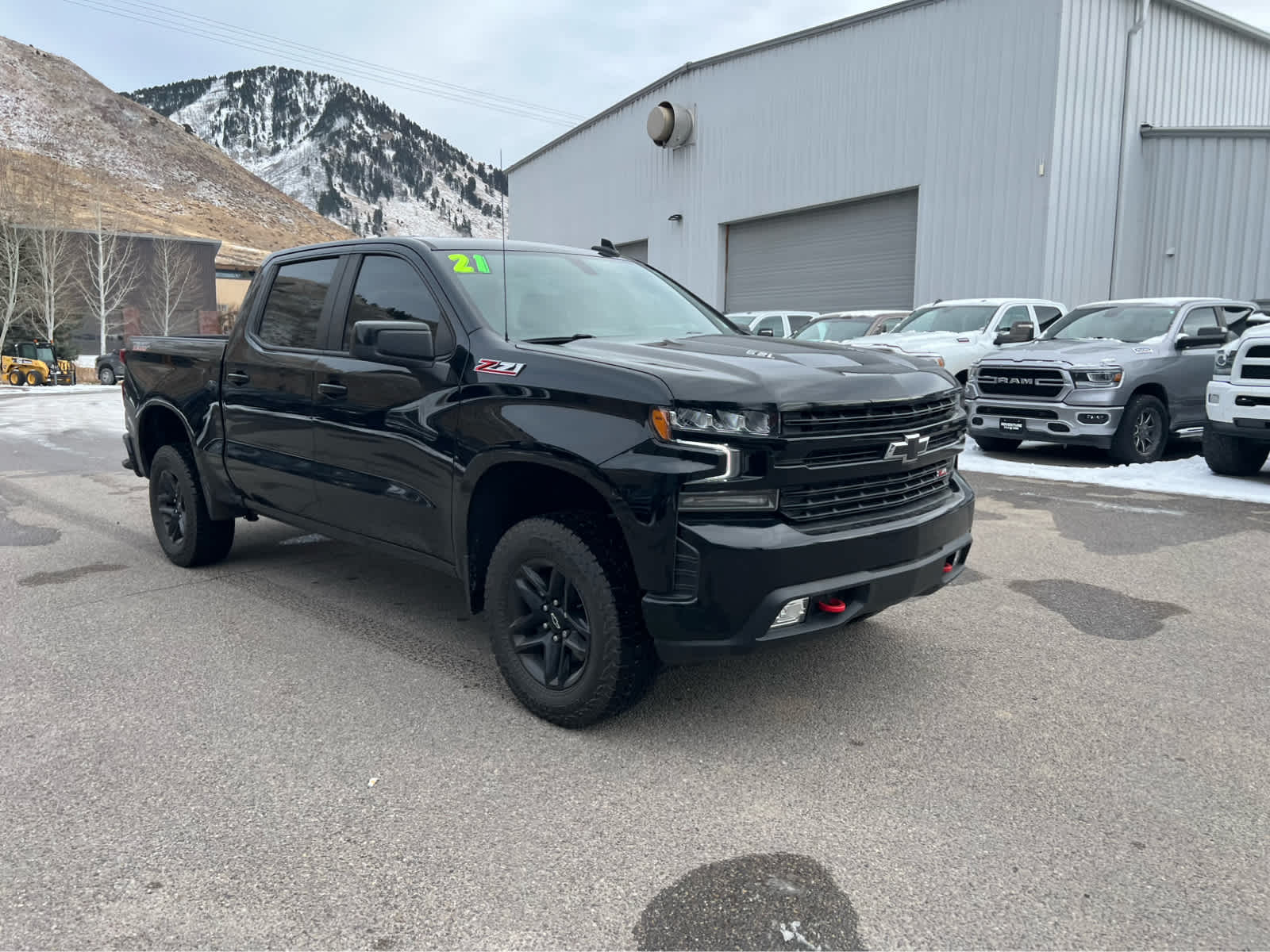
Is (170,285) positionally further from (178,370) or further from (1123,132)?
(178,370)

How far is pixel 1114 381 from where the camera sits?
33.3 feet

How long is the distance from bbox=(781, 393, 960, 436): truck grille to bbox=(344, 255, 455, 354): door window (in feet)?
5.01

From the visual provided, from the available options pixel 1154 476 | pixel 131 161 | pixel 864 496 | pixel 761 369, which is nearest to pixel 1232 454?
pixel 1154 476

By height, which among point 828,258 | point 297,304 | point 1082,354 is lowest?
point 1082,354

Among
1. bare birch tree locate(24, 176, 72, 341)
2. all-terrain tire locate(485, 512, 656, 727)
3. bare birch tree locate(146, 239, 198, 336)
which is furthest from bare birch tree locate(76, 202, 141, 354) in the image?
all-terrain tire locate(485, 512, 656, 727)

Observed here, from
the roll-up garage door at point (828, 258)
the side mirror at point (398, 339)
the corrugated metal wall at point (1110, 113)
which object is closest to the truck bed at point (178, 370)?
the side mirror at point (398, 339)

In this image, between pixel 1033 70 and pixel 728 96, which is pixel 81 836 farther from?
pixel 728 96

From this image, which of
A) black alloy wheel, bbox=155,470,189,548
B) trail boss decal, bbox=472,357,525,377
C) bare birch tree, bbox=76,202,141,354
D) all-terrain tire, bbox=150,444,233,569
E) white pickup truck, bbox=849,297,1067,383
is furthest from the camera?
bare birch tree, bbox=76,202,141,354

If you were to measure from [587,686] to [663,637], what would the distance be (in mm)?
389

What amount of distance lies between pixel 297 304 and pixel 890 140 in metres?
18.5

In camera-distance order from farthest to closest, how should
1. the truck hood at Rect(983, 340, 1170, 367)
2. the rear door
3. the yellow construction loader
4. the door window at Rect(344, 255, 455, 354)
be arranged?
the yellow construction loader
the truck hood at Rect(983, 340, 1170, 367)
the rear door
the door window at Rect(344, 255, 455, 354)

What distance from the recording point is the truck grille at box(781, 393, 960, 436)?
3.21 metres

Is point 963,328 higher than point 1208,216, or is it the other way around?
point 1208,216

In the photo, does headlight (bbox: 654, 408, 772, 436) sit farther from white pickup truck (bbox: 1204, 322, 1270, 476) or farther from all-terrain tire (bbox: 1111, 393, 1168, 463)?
all-terrain tire (bbox: 1111, 393, 1168, 463)
